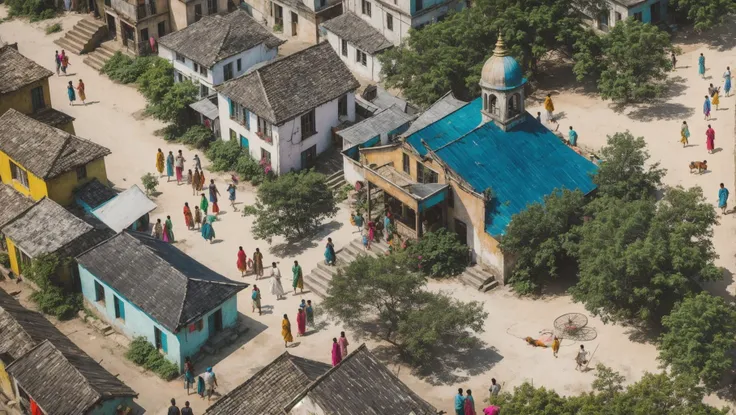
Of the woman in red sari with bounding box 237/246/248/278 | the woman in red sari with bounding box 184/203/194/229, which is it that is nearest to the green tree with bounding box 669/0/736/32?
the woman in red sari with bounding box 237/246/248/278

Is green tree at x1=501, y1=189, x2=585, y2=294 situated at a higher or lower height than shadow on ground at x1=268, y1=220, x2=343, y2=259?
higher

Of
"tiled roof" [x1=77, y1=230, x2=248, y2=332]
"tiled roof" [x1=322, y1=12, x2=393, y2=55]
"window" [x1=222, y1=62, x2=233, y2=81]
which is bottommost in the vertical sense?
"tiled roof" [x1=77, y1=230, x2=248, y2=332]

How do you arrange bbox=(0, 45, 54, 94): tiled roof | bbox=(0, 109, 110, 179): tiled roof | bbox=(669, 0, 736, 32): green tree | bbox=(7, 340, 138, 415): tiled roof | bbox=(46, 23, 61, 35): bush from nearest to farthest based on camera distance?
bbox=(7, 340, 138, 415): tiled roof, bbox=(0, 109, 110, 179): tiled roof, bbox=(0, 45, 54, 94): tiled roof, bbox=(669, 0, 736, 32): green tree, bbox=(46, 23, 61, 35): bush

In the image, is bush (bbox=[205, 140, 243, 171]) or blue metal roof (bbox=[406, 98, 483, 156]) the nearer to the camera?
blue metal roof (bbox=[406, 98, 483, 156])

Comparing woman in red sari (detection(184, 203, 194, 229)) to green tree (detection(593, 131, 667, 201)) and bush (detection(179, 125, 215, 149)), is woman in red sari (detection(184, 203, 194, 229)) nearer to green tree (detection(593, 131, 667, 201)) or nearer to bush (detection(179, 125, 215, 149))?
bush (detection(179, 125, 215, 149))

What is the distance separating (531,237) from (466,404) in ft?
35.7

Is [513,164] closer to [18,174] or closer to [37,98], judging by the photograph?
[18,174]

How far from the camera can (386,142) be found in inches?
2810

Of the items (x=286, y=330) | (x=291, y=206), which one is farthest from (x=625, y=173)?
(x=286, y=330)

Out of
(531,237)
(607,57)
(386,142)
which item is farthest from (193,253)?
(607,57)

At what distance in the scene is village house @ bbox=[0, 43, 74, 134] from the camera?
71.9 m

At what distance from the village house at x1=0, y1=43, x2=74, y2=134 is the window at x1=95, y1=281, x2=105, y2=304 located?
47.6ft

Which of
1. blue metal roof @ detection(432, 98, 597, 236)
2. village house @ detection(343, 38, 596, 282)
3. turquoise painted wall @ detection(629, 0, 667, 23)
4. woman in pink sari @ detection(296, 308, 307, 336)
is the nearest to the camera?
woman in pink sari @ detection(296, 308, 307, 336)

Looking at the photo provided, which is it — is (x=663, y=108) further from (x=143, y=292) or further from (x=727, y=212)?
(x=143, y=292)
